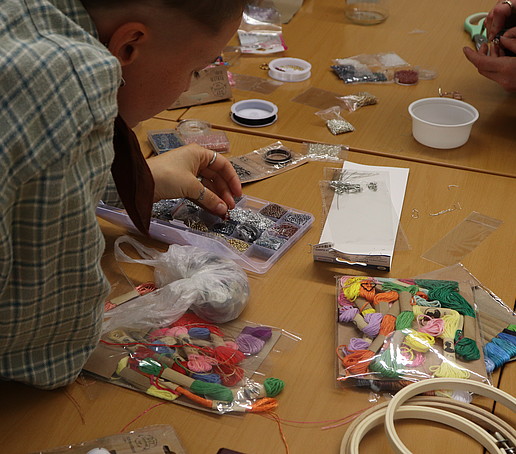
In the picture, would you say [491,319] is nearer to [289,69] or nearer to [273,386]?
[273,386]

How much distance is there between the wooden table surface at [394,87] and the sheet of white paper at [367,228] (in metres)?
0.16

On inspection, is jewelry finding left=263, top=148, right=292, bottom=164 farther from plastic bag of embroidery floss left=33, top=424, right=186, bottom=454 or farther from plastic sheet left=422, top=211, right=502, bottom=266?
plastic bag of embroidery floss left=33, top=424, right=186, bottom=454

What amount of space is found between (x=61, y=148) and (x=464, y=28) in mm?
1822

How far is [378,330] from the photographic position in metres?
1.04

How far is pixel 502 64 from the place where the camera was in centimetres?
173

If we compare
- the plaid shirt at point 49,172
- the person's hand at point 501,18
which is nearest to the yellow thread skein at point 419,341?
the plaid shirt at point 49,172

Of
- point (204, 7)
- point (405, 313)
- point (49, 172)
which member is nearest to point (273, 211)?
point (405, 313)

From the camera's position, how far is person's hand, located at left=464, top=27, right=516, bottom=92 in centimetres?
172

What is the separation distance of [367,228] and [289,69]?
76 centimetres

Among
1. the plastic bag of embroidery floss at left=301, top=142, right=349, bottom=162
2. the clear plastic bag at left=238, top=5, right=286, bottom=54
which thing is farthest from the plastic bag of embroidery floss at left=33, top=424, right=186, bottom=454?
the clear plastic bag at left=238, top=5, right=286, bottom=54

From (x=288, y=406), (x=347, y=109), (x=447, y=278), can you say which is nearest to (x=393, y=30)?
(x=347, y=109)

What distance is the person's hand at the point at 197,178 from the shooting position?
1315mm

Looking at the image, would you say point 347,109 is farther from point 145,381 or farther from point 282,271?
point 145,381

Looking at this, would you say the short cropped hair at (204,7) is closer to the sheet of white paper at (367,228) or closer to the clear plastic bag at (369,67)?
the sheet of white paper at (367,228)
